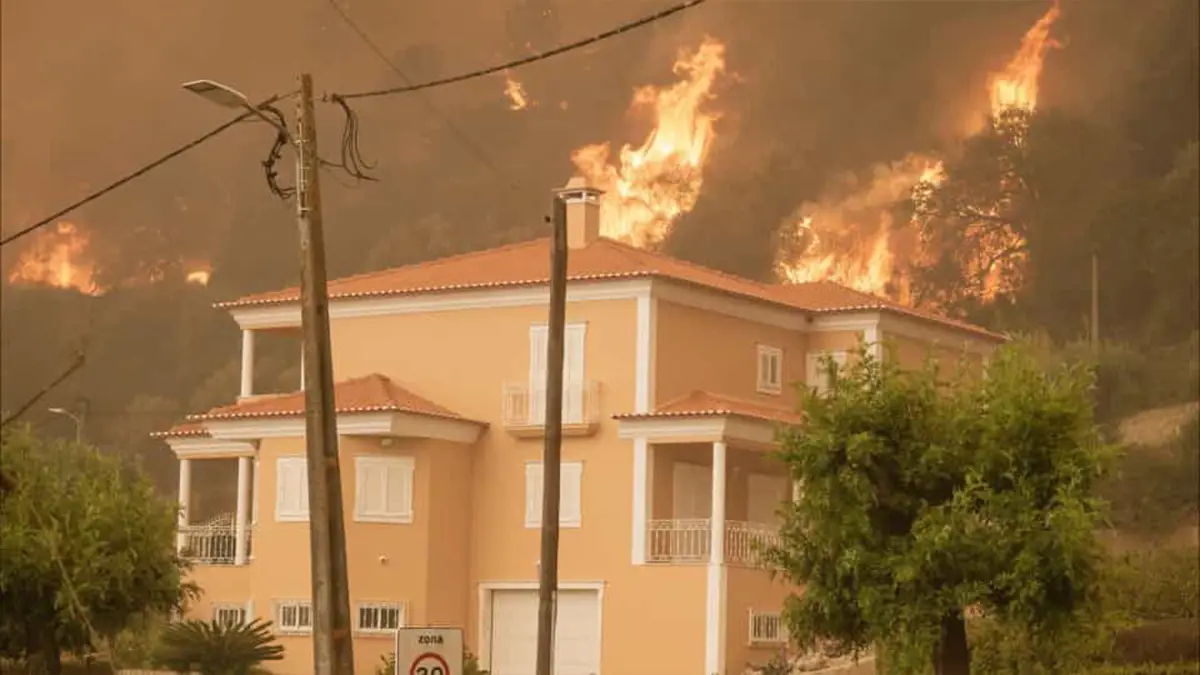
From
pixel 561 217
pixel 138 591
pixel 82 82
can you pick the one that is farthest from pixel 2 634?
pixel 82 82

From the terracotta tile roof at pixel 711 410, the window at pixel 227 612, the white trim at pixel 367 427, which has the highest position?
the terracotta tile roof at pixel 711 410

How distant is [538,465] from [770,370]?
6.54 meters

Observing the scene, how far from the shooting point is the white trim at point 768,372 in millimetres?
53188

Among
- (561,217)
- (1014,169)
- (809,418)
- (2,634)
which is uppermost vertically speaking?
(1014,169)

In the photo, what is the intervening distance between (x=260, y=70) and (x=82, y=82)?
67.6ft

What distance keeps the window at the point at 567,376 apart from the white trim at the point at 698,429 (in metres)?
1.52

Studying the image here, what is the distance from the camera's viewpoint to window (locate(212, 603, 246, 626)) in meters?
51.4

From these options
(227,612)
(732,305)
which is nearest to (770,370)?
(732,305)

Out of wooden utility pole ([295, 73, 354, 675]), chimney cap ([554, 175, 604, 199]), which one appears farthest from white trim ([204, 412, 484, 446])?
wooden utility pole ([295, 73, 354, 675])

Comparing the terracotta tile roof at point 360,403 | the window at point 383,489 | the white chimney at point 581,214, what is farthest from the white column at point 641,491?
the white chimney at point 581,214

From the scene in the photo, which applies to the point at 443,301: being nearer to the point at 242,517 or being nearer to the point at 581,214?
the point at 581,214

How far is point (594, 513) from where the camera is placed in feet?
163

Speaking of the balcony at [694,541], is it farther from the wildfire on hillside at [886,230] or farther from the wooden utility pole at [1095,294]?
the wooden utility pole at [1095,294]

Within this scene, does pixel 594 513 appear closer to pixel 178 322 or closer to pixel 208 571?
pixel 208 571
